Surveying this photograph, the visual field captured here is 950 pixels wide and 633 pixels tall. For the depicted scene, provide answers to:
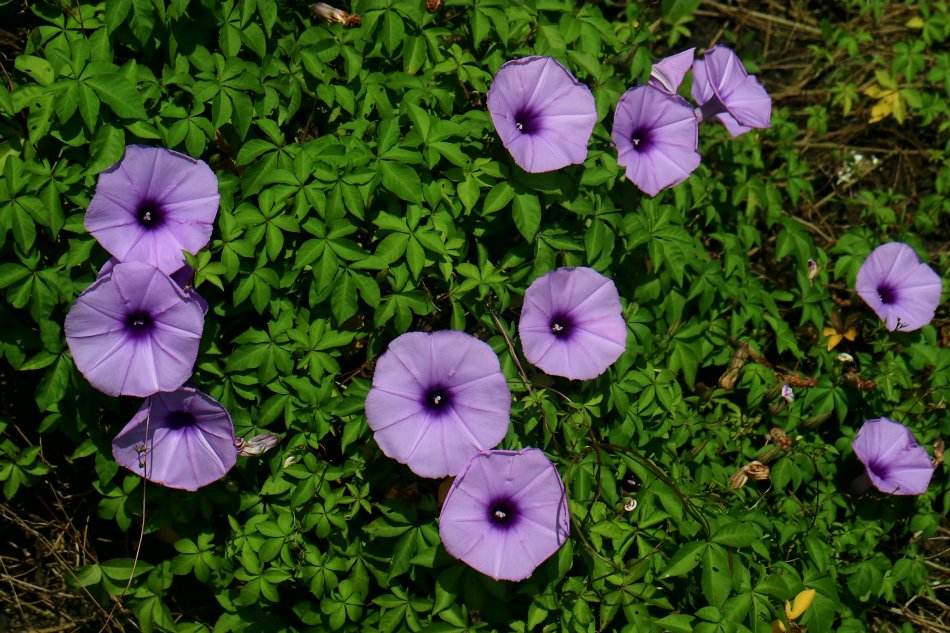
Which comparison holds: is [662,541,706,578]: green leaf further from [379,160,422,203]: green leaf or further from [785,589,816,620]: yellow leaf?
[379,160,422,203]: green leaf

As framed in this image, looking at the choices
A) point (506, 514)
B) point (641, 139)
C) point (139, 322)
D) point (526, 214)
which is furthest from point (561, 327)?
point (139, 322)

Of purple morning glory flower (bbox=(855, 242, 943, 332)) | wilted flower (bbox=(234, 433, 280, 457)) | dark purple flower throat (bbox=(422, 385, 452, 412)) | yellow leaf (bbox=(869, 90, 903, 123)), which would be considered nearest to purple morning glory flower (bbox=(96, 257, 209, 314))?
wilted flower (bbox=(234, 433, 280, 457))

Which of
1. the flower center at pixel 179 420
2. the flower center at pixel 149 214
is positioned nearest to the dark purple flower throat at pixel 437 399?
the flower center at pixel 179 420

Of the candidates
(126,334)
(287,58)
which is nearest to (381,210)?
(287,58)

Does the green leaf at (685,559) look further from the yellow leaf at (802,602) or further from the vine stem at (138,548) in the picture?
the vine stem at (138,548)

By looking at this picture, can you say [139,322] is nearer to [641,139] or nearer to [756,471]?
[641,139]
